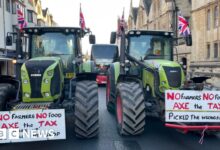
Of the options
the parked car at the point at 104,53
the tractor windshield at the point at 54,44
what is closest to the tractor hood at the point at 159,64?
the tractor windshield at the point at 54,44

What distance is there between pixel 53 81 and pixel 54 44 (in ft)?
5.17

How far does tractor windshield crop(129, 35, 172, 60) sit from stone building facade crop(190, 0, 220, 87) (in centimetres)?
1942

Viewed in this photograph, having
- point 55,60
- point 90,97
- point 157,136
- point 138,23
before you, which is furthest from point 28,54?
point 138,23

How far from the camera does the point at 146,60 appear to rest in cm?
891

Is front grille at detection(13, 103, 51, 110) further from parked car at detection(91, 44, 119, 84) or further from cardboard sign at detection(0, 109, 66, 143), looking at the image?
parked car at detection(91, 44, 119, 84)

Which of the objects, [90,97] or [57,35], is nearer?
[90,97]

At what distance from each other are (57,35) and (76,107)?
248cm

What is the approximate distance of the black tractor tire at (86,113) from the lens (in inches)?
274

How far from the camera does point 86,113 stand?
6945mm

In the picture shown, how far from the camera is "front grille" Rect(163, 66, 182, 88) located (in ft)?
25.3

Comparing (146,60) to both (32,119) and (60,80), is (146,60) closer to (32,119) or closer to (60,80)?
(60,80)

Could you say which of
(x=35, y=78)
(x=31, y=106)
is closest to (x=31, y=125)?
(x=31, y=106)

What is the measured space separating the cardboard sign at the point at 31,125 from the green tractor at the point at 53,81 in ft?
1.06

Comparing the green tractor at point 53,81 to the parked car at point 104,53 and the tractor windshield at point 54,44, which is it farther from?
the parked car at point 104,53
